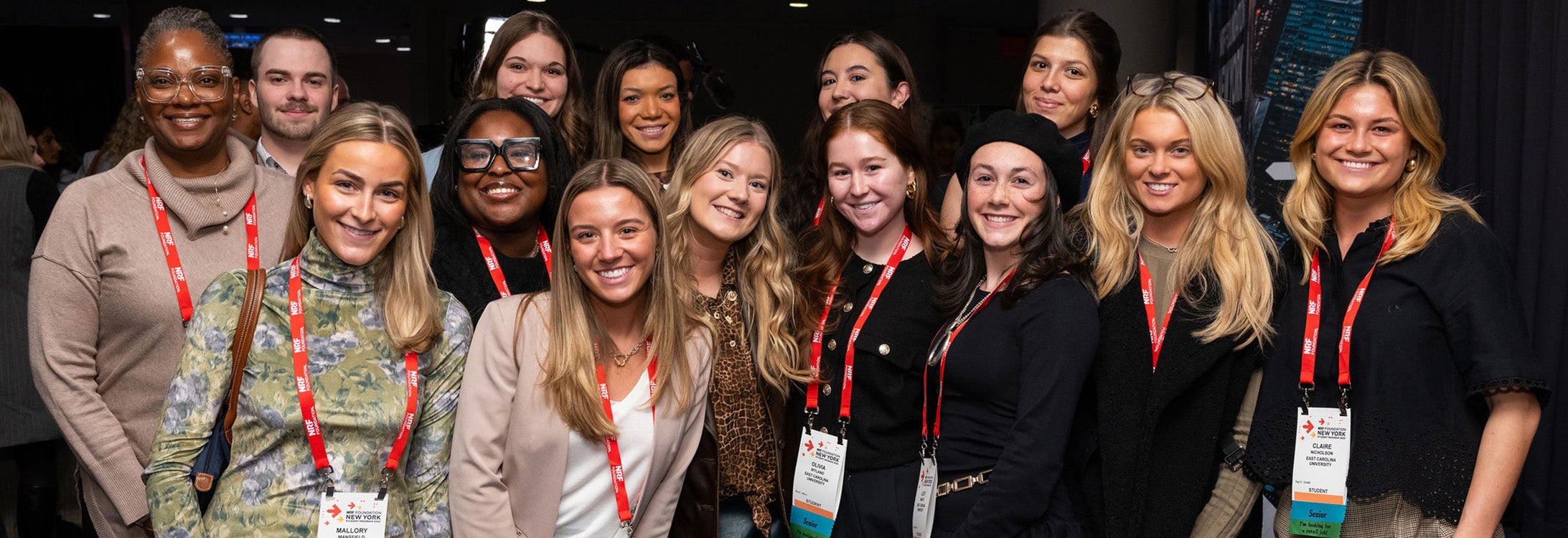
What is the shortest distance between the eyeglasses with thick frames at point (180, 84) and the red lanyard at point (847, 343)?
1538mm

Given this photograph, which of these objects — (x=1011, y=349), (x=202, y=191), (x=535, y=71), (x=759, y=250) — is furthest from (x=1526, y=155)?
(x=202, y=191)

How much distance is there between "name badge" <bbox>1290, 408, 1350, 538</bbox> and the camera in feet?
8.21

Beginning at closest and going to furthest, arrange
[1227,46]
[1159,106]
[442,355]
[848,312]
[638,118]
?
1. [442,355]
2. [1159,106]
3. [848,312]
4. [638,118]
5. [1227,46]

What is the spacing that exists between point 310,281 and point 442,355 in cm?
30

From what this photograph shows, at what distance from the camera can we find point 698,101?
44.3 feet

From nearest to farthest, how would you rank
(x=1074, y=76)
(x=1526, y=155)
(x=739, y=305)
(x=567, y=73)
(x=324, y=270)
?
1. (x=324, y=270)
2. (x=739, y=305)
3. (x=1526, y=155)
4. (x=1074, y=76)
5. (x=567, y=73)

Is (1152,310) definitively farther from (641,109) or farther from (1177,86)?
(641,109)

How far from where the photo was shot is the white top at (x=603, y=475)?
2.55 m

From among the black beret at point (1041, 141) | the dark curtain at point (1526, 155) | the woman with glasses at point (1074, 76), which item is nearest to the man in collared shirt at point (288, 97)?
the woman with glasses at point (1074, 76)

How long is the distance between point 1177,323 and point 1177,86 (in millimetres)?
538

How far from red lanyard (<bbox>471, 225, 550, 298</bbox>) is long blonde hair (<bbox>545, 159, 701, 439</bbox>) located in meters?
0.26

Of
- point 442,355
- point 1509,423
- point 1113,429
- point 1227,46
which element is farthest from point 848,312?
point 1227,46

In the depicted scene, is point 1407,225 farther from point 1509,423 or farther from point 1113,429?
point 1113,429

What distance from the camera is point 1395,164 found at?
8.46 ft
